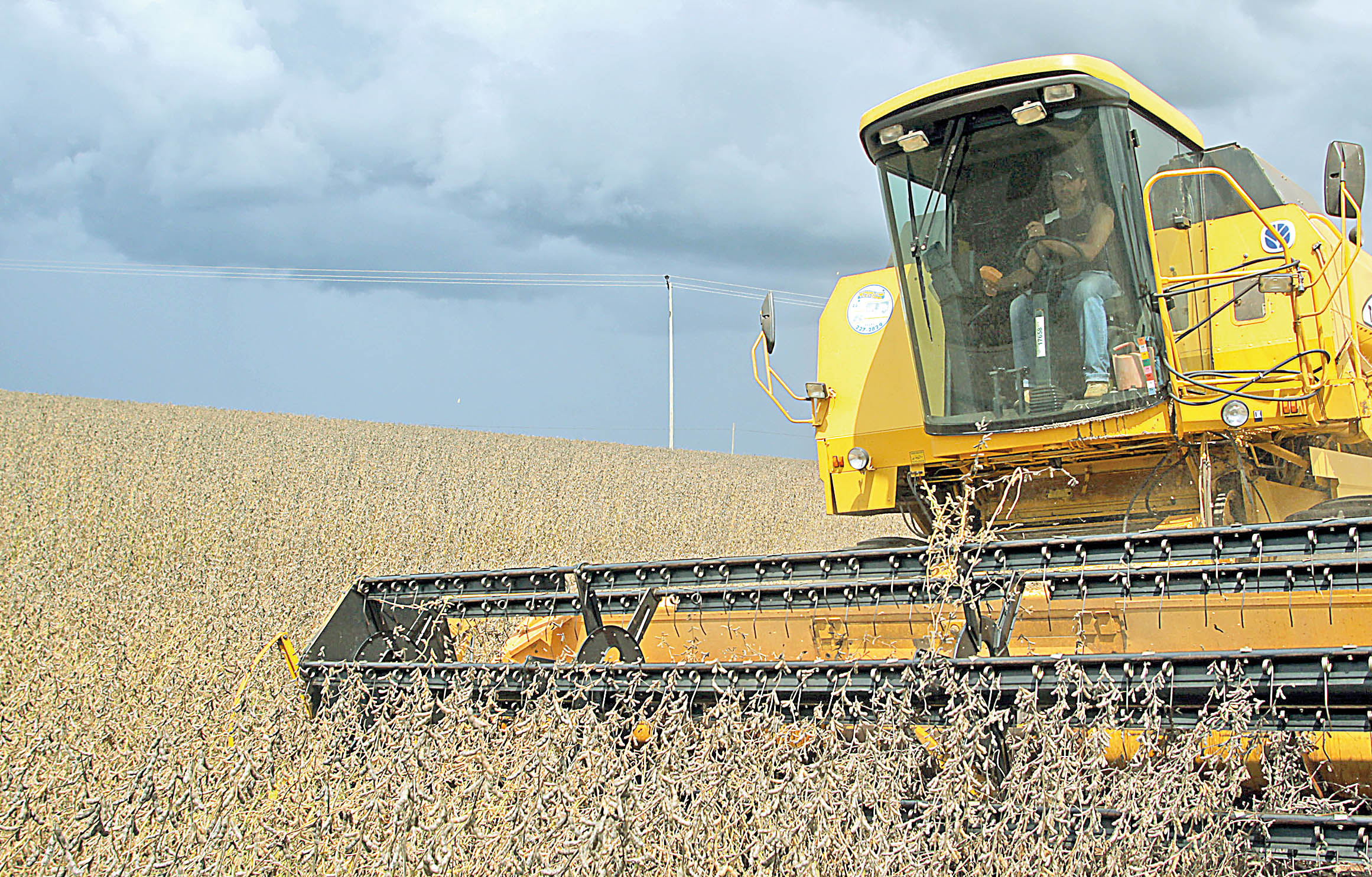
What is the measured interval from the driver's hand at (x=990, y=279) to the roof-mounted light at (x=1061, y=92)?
674 mm

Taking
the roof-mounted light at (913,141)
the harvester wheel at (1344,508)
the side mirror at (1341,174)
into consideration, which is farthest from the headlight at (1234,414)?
the roof-mounted light at (913,141)

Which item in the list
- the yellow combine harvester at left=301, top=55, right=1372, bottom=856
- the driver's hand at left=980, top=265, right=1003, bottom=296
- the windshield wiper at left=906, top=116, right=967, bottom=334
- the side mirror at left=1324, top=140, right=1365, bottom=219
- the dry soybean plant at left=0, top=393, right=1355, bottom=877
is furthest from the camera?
the driver's hand at left=980, top=265, right=1003, bottom=296

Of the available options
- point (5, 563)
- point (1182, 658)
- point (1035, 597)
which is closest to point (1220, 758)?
point (1182, 658)

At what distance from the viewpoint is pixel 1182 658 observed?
2.03m

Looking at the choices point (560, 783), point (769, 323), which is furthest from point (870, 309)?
point (560, 783)

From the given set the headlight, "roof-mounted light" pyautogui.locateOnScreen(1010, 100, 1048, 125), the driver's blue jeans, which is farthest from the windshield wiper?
the headlight

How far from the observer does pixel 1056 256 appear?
13.1 ft

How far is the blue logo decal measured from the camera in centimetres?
421

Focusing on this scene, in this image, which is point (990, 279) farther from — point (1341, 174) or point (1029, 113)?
point (1341, 174)

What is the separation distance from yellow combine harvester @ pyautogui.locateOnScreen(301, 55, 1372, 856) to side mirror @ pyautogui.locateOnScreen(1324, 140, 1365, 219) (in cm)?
2

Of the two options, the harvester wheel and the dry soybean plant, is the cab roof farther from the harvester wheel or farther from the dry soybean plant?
the dry soybean plant

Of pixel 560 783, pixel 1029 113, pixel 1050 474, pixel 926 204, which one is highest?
pixel 1029 113

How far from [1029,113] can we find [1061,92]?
12 cm

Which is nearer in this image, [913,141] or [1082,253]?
[1082,253]
